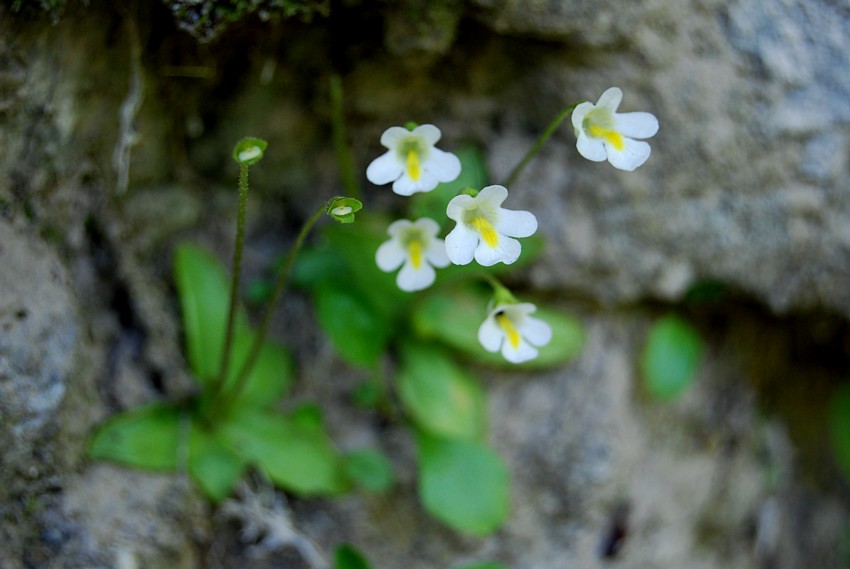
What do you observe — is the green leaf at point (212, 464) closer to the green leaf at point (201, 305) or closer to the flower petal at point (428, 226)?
the green leaf at point (201, 305)

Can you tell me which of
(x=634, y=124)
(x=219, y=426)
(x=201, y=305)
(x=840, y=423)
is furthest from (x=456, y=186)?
(x=840, y=423)

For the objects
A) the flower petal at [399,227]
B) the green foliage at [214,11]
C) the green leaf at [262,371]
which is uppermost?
the green foliage at [214,11]

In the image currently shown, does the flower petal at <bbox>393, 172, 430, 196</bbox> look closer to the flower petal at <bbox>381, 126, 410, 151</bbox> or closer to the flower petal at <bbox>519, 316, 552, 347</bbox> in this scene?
the flower petal at <bbox>381, 126, 410, 151</bbox>

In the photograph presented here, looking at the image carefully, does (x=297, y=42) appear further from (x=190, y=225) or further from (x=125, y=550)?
(x=125, y=550)

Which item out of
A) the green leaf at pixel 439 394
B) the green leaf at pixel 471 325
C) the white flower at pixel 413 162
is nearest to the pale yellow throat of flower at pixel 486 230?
the white flower at pixel 413 162

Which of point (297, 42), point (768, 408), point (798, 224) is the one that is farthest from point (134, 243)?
point (768, 408)
